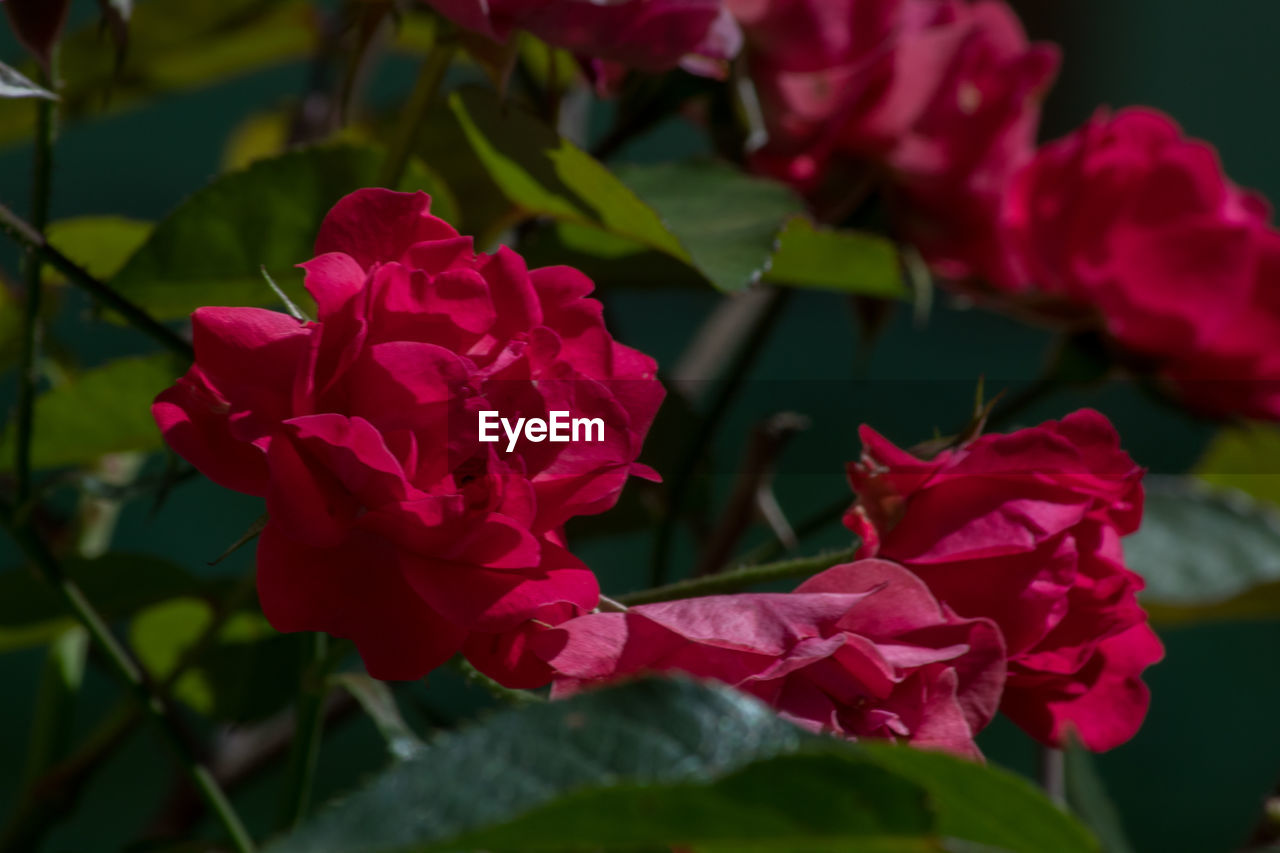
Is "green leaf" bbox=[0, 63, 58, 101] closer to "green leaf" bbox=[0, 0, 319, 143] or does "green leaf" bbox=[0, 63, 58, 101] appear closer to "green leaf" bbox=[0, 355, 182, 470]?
"green leaf" bbox=[0, 355, 182, 470]

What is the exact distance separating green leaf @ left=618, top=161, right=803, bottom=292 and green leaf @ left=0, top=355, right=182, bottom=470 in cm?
14

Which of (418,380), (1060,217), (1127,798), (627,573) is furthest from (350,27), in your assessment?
(1127,798)

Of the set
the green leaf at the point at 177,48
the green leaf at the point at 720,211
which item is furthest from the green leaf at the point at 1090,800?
the green leaf at the point at 177,48

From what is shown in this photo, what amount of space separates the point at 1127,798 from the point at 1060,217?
3.09 feet

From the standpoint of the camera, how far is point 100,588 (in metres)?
0.35

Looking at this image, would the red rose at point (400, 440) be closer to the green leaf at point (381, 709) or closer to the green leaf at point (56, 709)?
the green leaf at point (381, 709)

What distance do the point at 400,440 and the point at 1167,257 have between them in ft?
0.95

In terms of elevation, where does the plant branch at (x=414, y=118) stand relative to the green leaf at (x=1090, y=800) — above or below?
above

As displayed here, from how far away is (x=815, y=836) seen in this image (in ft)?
0.44

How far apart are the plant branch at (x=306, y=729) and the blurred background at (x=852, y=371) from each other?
0.46 ft

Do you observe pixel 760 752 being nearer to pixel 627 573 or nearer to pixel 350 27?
pixel 350 27

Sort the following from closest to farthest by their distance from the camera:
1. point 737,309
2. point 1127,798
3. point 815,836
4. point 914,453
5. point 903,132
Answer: point 815,836 < point 914,453 < point 903,132 < point 737,309 < point 1127,798

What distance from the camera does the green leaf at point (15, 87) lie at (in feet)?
0.66

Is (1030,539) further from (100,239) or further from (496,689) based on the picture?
(100,239)
